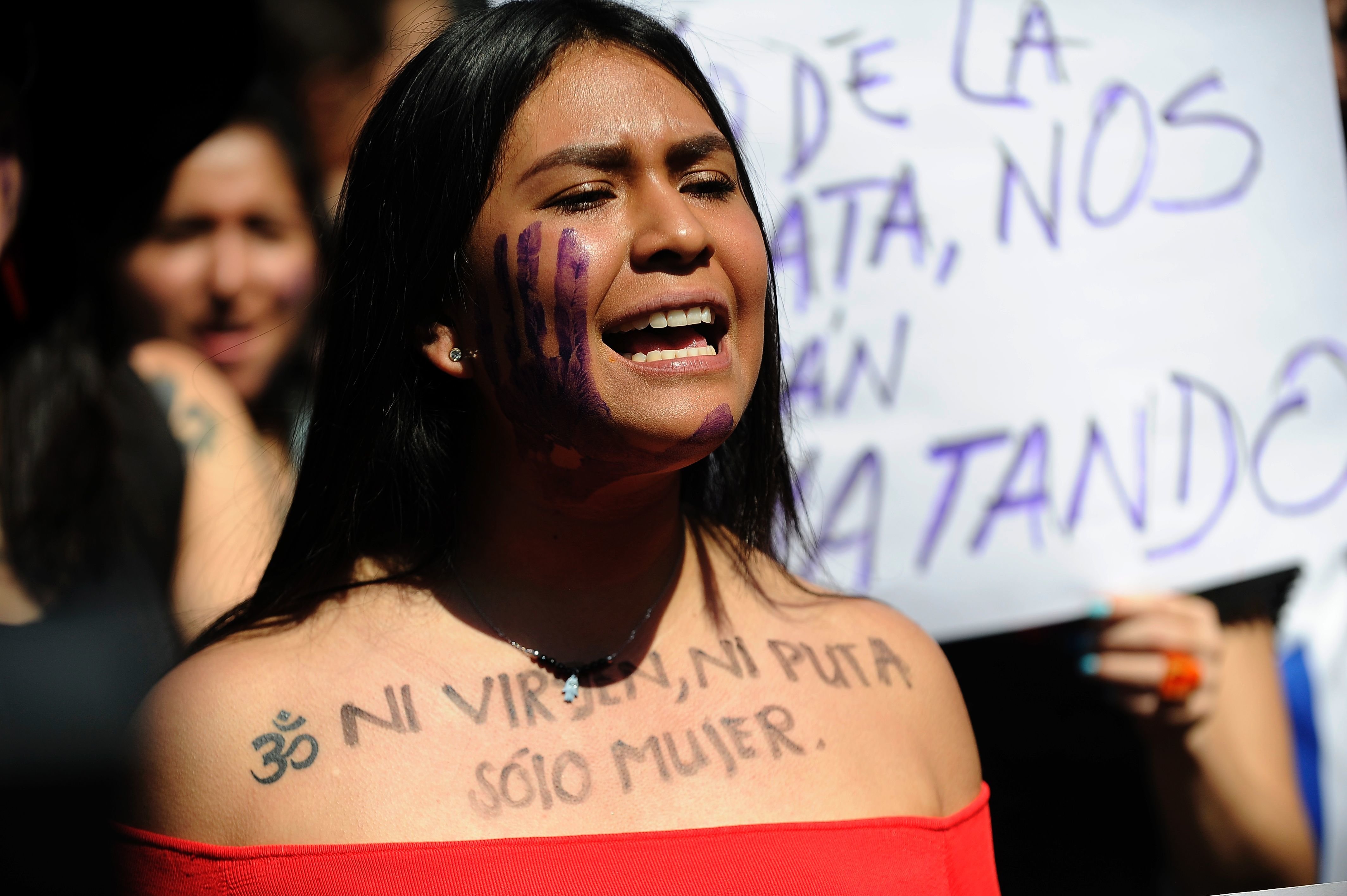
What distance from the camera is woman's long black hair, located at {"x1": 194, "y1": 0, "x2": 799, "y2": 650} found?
4.98 ft

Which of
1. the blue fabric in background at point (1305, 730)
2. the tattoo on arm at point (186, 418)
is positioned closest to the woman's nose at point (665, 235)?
the tattoo on arm at point (186, 418)

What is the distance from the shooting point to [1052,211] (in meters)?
2.40

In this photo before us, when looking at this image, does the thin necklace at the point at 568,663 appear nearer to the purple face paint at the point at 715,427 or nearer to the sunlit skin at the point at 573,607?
the sunlit skin at the point at 573,607

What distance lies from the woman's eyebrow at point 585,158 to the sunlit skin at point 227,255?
1.45 m

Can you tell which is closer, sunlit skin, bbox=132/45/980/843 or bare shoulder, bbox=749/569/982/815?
sunlit skin, bbox=132/45/980/843

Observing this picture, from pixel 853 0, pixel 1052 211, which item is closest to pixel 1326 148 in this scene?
pixel 1052 211

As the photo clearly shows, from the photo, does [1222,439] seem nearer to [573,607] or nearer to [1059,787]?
[1059,787]

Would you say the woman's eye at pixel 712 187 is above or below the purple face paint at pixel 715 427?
above

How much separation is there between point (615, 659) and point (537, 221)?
67 cm

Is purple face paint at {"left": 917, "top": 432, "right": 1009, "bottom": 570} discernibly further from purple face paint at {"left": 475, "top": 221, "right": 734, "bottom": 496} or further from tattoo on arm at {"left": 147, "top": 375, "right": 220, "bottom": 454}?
tattoo on arm at {"left": 147, "top": 375, "right": 220, "bottom": 454}

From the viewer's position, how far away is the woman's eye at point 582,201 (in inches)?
57.5

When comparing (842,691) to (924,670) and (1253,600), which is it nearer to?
(924,670)

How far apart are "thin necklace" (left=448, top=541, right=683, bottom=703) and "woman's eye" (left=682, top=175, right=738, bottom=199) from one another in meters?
0.65

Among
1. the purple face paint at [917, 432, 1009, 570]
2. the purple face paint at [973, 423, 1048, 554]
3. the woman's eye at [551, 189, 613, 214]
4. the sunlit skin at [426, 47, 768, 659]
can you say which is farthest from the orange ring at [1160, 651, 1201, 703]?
the woman's eye at [551, 189, 613, 214]
